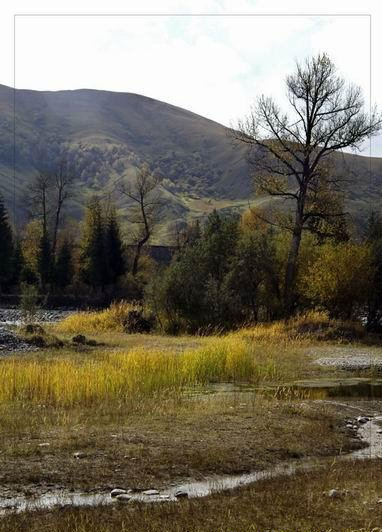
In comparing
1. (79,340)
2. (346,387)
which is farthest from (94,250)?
(346,387)

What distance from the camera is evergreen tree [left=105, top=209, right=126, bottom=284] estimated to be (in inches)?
3068

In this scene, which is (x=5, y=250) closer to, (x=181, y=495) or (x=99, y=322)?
(x=99, y=322)

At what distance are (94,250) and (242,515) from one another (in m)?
70.1

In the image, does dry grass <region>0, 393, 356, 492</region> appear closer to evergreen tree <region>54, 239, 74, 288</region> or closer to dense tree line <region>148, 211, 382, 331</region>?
dense tree line <region>148, 211, 382, 331</region>

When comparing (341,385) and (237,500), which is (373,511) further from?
(341,385)

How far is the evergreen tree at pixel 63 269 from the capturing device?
79000 mm

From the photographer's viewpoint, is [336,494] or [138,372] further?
[138,372]

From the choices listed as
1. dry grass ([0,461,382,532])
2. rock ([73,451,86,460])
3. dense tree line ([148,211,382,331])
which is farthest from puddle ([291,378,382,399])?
dense tree line ([148,211,382,331])

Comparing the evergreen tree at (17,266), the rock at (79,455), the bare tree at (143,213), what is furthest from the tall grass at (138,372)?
the evergreen tree at (17,266)

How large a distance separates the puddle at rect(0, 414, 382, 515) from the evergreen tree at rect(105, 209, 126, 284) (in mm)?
66447

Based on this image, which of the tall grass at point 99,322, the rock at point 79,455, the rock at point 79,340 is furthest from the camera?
the tall grass at point 99,322

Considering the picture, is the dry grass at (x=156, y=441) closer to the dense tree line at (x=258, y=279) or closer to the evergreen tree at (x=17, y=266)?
the dense tree line at (x=258, y=279)

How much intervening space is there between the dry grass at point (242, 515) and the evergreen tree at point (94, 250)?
68.4m

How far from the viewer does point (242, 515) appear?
810 centimetres
